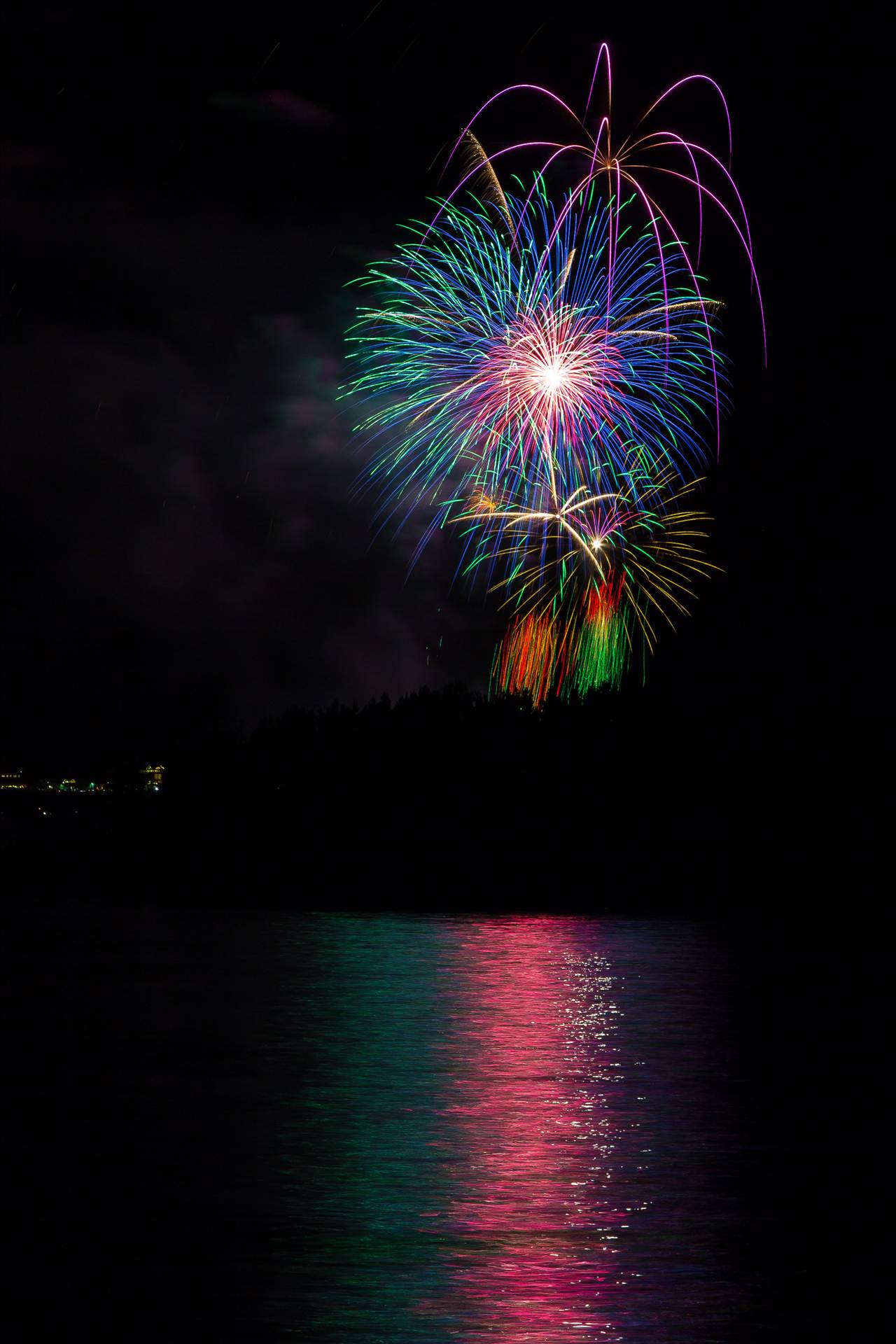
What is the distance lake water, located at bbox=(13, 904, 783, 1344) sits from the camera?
6.45 m

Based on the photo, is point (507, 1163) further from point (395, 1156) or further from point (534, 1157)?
point (395, 1156)

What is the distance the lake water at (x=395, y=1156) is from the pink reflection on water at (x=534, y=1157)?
0.07 feet

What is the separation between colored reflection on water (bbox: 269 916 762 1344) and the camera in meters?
6.42

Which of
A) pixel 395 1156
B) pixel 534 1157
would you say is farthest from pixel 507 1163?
pixel 395 1156

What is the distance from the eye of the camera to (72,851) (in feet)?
114

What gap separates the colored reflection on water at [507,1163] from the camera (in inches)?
253

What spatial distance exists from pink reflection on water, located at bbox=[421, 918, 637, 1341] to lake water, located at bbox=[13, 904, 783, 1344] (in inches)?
0.9

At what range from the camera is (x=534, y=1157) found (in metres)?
9.30

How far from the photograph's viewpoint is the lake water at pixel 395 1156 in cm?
645

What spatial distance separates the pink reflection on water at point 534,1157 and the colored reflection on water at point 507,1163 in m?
0.02

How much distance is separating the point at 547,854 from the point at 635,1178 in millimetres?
22361

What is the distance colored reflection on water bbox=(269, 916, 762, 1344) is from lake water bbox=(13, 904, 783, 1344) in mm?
23

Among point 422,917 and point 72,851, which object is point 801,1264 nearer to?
point 422,917

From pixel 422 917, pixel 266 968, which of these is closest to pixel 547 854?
pixel 422 917
